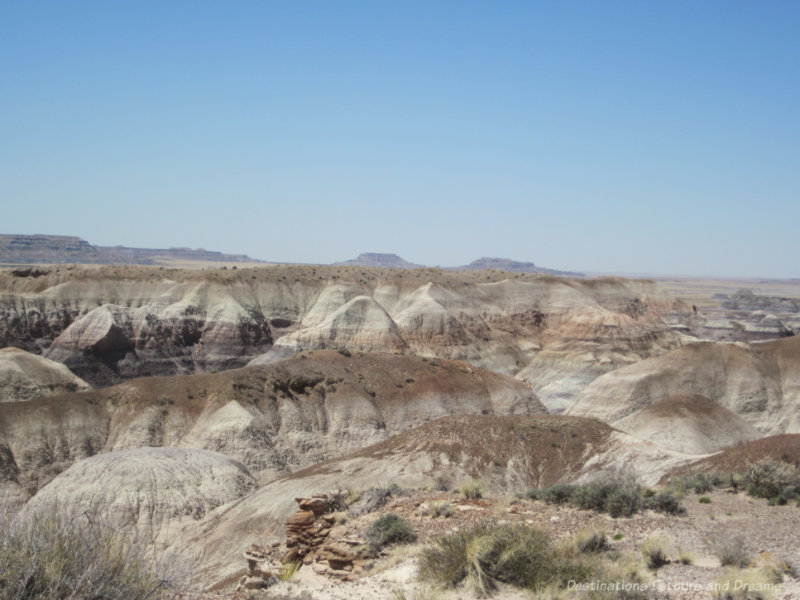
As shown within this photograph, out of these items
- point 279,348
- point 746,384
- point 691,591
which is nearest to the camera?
point 691,591

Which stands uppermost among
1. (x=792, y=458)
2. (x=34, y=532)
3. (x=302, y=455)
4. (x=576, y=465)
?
(x=34, y=532)

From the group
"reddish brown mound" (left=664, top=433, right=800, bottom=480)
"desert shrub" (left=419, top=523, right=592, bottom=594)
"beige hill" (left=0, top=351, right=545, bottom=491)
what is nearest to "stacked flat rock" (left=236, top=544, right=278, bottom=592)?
"desert shrub" (left=419, top=523, right=592, bottom=594)

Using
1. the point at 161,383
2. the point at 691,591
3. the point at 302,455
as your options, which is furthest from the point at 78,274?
the point at 691,591

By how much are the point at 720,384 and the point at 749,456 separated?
31.6 m

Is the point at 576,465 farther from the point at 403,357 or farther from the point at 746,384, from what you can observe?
the point at 746,384

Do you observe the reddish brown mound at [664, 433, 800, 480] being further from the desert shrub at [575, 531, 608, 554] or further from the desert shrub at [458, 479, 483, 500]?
the desert shrub at [575, 531, 608, 554]

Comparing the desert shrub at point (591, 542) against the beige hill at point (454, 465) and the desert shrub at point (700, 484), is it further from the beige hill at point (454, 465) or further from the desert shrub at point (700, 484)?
the beige hill at point (454, 465)

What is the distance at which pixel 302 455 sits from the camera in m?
39.8

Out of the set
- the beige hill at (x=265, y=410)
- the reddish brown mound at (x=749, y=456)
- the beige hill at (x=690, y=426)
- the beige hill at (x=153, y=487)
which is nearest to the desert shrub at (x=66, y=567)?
the beige hill at (x=153, y=487)

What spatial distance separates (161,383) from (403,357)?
15577mm

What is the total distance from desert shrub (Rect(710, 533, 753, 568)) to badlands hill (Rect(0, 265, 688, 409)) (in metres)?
49.5

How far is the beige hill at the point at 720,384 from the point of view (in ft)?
169

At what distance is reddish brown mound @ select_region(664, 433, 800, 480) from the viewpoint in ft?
77.5

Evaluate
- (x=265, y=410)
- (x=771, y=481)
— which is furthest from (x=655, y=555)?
(x=265, y=410)
